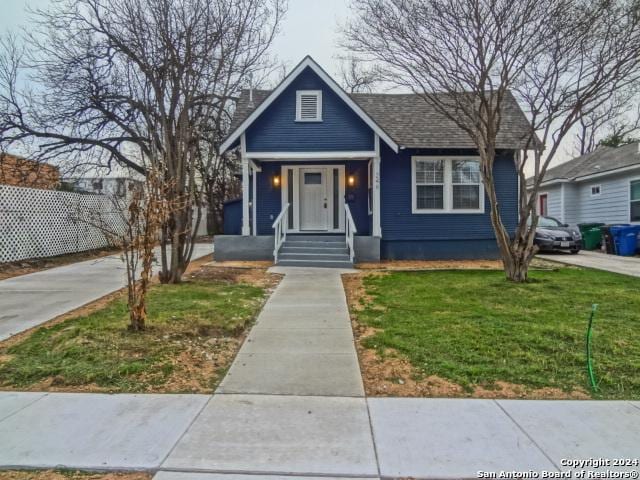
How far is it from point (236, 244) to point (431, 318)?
27.1 feet

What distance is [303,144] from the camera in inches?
513

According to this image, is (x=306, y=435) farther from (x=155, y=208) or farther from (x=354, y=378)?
(x=155, y=208)

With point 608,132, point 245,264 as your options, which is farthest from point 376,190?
point 608,132

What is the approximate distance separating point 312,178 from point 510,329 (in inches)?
385

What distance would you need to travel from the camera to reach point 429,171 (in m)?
13.9

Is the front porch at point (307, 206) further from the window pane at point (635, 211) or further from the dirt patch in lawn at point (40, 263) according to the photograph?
the window pane at point (635, 211)

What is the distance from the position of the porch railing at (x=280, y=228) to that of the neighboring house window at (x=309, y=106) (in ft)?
8.95

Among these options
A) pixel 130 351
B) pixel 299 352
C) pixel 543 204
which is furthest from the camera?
pixel 543 204

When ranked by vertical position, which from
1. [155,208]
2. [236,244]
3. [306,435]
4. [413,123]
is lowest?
[306,435]

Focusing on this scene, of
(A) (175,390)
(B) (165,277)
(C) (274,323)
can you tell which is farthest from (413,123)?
(A) (175,390)

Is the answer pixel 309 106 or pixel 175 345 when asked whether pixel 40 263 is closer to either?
pixel 309 106

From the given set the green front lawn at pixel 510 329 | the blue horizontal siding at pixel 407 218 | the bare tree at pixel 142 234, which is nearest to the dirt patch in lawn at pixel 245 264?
the blue horizontal siding at pixel 407 218

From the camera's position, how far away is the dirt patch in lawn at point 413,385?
12.0 ft

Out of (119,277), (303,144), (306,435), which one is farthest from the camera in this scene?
(303,144)
